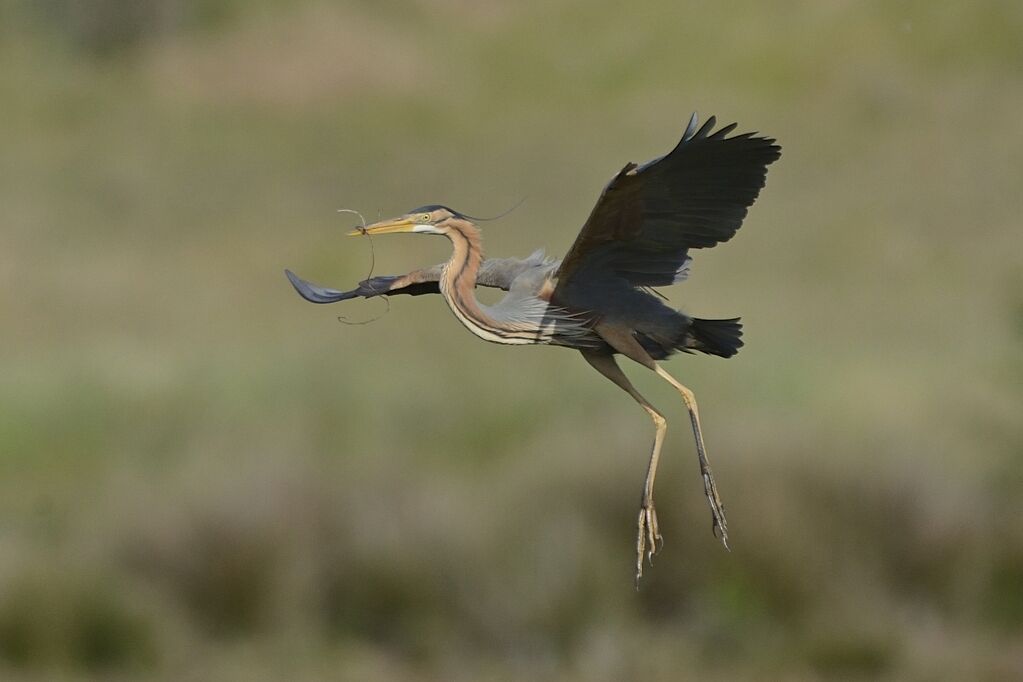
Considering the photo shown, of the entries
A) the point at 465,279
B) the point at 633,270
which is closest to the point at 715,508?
the point at 633,270

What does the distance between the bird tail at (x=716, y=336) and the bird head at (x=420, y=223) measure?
0.61m

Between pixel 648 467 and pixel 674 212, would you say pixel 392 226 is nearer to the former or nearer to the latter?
pixel 674 212

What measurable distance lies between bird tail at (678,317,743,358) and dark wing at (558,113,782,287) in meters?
0.16

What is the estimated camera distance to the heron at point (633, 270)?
151 inches

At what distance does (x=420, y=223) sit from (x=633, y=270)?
0.49m

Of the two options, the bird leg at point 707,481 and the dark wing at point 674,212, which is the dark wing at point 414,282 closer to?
the dark wing at point 674,212

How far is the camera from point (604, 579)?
20953mm

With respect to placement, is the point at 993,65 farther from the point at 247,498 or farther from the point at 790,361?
the point at 247,498

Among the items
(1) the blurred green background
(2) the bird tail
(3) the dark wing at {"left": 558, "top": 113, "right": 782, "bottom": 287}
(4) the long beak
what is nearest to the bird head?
(4) the long beak

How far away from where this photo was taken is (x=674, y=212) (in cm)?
396

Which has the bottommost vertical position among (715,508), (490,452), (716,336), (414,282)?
(490,452)

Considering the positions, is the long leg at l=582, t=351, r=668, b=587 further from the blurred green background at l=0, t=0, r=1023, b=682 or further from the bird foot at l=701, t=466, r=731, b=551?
the blurred green background at l=0, t=0, r=1023, b=682

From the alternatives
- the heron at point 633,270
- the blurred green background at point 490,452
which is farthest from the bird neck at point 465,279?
the blurred green background at point 490,452

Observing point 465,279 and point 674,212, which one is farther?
point 674,212
